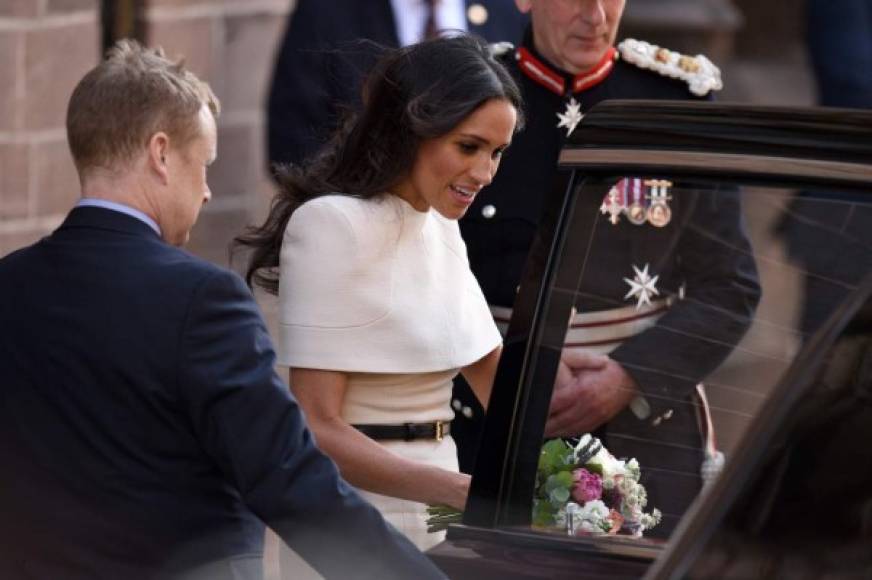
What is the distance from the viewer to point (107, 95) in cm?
353

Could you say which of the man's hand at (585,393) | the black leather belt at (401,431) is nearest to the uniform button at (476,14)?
the black leather belt at (401,431)

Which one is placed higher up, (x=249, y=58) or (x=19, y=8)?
(x=19, y=8)

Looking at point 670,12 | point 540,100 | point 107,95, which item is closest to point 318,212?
point 107,95

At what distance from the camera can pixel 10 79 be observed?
6.91 m

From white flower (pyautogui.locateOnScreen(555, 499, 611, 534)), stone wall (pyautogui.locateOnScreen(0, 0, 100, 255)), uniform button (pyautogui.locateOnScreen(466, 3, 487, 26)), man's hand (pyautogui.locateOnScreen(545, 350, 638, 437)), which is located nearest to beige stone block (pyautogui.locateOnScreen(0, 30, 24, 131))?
stone wall (pyautogui.locateOnScreen(0, 0, 100, 255))

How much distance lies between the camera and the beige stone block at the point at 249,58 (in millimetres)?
8102

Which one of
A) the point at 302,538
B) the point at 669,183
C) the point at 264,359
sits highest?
the point at 669,183

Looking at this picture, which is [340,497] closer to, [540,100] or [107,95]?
[107,95]

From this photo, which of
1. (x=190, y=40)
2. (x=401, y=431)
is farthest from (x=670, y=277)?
(x=190, y=40)

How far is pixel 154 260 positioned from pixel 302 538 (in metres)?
0.45

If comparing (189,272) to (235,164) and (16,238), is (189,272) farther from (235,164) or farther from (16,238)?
(235,164)

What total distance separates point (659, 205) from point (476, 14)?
287 centimetres

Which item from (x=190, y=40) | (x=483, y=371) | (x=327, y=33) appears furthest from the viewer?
(x=190, y=40)

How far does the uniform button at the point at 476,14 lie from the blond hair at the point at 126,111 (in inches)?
119
